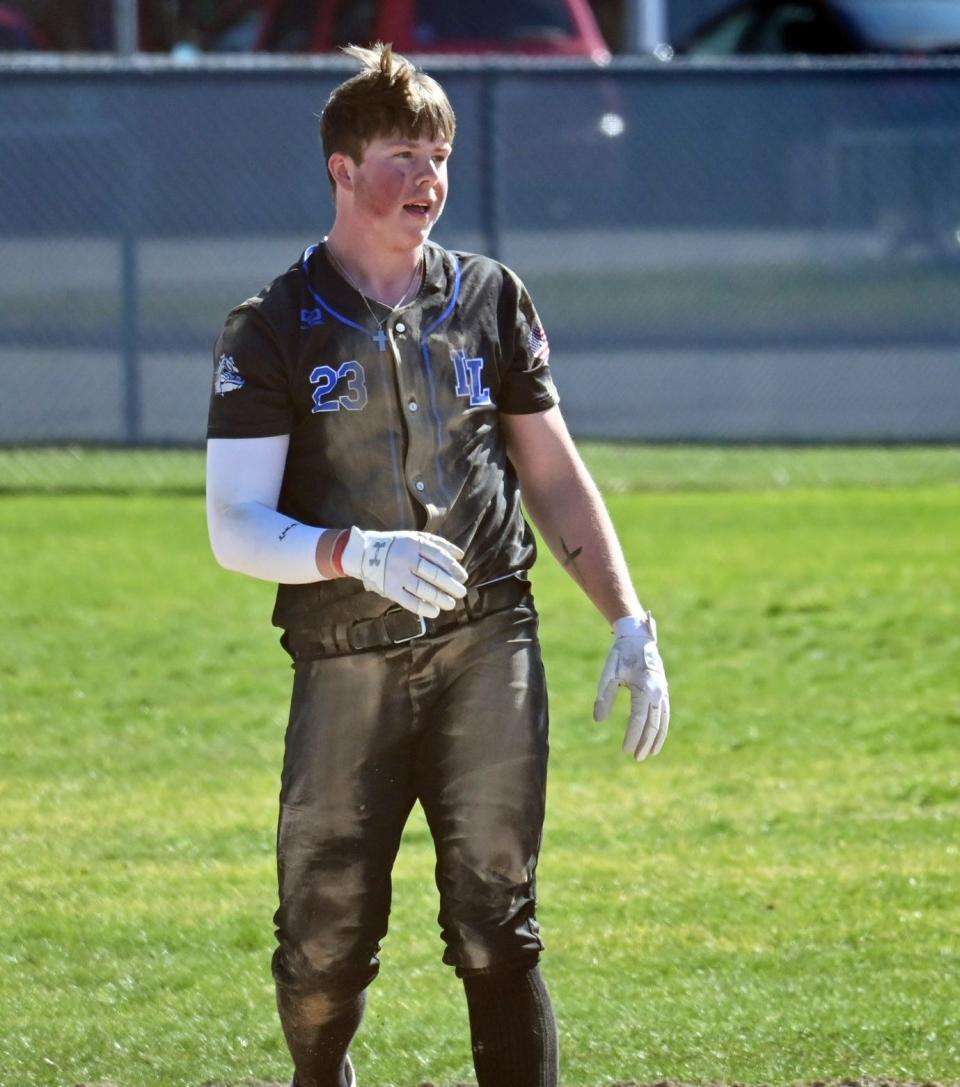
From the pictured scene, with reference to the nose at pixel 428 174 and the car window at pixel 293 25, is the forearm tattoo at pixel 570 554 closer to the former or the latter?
the nose at pixel 428 174

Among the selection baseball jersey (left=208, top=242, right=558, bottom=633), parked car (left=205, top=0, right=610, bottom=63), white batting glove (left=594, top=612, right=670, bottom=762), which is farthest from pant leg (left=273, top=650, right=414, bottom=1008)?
parked car (left=205, top=0, right=610, bottom=63)

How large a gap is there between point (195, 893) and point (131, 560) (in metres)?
4.27

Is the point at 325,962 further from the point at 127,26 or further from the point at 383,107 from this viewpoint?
the point at 127,26

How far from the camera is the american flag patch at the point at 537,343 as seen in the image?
363 cm

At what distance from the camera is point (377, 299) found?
3.47m

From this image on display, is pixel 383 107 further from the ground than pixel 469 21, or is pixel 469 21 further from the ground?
pixel 469 21

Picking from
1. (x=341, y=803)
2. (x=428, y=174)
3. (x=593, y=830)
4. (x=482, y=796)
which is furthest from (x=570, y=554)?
(x=593, y=830)

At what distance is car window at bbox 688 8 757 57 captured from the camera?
17578mm

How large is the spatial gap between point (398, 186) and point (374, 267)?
156mm

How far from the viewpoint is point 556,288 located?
470 inches

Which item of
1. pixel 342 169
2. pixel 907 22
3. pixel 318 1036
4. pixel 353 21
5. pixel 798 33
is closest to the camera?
pixel 342 169

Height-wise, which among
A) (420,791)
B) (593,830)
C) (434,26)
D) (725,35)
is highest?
(725,35)

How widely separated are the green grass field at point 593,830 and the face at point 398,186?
173cm

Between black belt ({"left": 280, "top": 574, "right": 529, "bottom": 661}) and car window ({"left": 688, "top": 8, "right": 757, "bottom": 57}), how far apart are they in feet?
48.1
